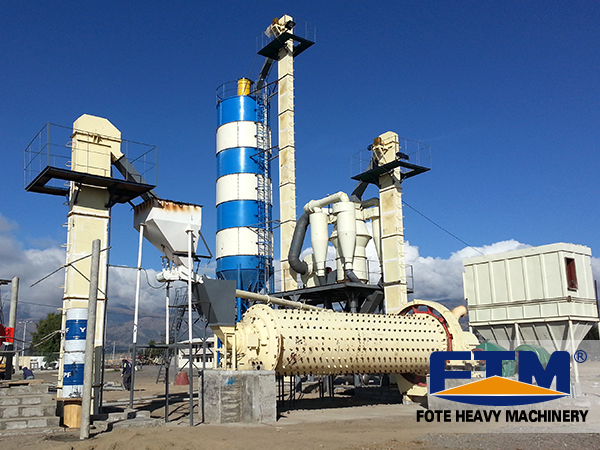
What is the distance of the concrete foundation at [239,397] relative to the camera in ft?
49.8

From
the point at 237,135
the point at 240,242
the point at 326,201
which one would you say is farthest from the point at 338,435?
the point at 237,135

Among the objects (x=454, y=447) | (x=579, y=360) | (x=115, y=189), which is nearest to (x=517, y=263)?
(x=579, y=360)

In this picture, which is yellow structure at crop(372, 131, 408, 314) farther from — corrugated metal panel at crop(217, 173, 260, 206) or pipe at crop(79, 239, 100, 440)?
pipe at crop(79, 239, 100, 440)

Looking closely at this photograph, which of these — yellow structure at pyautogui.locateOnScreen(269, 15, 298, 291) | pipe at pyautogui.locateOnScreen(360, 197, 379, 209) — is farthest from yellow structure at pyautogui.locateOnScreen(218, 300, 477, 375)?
yellow structure at pyautogui.locateOnScreen(269, 15, 298, 291)

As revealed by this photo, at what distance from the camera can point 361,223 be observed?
30125 mm

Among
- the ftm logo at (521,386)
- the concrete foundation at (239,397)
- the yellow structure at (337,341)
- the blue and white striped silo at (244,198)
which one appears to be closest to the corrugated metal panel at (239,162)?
the blue and white striped silo at (244,198)

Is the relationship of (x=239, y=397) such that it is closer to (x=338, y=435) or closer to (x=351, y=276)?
(x=338, y=435)

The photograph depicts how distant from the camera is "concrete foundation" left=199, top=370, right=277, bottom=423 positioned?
1517 cm

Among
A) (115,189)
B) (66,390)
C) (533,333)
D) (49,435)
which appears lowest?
(49,435)

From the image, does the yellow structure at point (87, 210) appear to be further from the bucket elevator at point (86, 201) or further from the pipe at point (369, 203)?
the pipe at point (369, 203)

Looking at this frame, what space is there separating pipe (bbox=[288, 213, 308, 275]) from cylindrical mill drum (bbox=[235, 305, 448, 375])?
11.1 meters

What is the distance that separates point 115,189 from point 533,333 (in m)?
16.3

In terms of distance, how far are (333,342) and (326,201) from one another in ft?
46.8

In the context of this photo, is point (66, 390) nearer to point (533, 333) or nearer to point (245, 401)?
point (245, 401)
